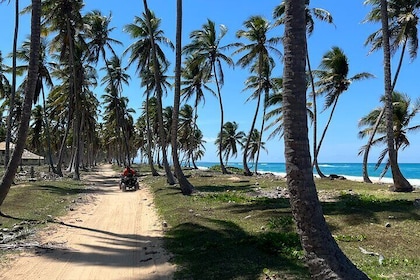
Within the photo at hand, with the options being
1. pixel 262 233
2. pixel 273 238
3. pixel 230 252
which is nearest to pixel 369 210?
pixel 262 233

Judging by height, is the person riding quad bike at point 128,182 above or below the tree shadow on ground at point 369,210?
above

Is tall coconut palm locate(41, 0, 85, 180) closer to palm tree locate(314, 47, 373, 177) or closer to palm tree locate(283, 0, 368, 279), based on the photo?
palm tree locate(314, 47, 373, 177)

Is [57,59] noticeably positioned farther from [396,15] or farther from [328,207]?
[328,207]

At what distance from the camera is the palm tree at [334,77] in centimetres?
2978

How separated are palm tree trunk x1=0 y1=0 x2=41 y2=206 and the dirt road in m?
2.06

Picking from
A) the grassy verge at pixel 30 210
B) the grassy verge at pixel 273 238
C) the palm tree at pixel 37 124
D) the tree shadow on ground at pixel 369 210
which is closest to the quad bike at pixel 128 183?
the grassy verge at pixel 30 210

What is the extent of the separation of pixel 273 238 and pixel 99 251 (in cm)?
395

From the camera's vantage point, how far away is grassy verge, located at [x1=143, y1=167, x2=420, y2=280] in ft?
23.1

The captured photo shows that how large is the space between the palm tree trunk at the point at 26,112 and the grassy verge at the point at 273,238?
5027 mm

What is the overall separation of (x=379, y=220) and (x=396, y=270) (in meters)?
4.20

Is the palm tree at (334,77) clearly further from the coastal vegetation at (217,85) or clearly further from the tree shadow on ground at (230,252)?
the tree shadow on ground at (230,252)

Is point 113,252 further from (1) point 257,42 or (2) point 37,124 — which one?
(2) point 37,124

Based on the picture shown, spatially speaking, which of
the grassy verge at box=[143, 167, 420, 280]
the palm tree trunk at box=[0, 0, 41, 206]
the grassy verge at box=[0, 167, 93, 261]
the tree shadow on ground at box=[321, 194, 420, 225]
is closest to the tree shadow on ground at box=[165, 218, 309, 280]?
the grassy verge at box=[143, 167, 420, 280]

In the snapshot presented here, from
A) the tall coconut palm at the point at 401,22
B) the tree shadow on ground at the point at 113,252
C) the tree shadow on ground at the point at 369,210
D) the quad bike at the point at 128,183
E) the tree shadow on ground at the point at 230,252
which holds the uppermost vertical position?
A: the tall coconut palm at the point at 401,22
